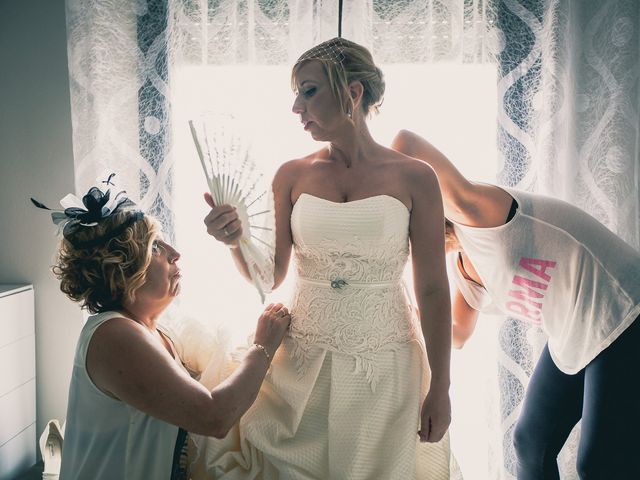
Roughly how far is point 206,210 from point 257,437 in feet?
3.20

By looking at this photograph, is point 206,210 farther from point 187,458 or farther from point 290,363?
point 187,458

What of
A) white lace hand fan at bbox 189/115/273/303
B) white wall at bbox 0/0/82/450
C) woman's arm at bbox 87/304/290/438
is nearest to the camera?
woman's arm at bbox 87/304/290/438

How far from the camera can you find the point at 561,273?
5.35 ft

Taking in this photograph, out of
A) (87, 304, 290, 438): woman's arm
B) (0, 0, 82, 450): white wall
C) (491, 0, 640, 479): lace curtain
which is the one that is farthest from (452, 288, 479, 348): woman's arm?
(0, 0, 82, 450): white wall

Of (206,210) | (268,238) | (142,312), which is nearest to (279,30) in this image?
(206,210)

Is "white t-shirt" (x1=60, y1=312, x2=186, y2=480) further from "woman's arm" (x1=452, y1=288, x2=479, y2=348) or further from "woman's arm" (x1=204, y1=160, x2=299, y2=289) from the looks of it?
"woman's arm" (x1=452, y1=288, x2=479, y2=348)

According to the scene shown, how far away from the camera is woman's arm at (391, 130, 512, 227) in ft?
5.24

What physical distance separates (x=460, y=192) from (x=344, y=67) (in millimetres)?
485

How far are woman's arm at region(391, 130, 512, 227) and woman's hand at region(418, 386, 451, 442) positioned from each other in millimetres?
522

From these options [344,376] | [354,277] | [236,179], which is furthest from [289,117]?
[344,376]

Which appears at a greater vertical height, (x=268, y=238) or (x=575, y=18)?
(x=575, y=18)

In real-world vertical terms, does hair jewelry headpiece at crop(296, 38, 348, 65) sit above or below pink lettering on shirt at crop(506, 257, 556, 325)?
above

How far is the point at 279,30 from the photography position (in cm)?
202

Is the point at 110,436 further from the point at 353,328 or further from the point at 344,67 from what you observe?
the point at 344,67
